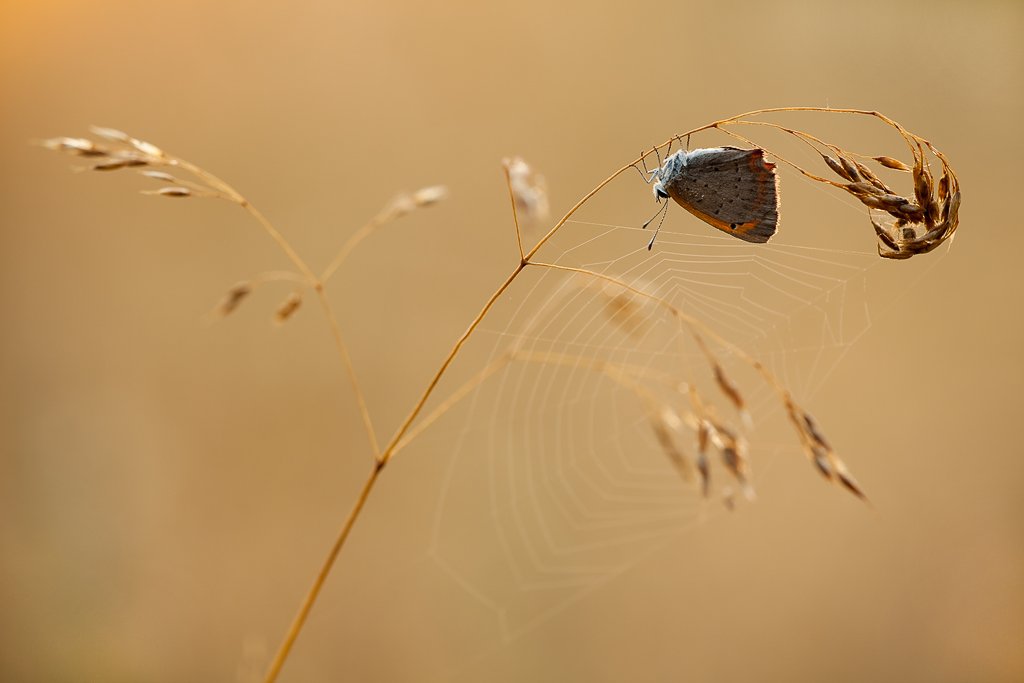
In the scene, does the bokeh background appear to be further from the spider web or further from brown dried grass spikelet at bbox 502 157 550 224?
brown dried grass spikelet at bbox 502 157 550 224

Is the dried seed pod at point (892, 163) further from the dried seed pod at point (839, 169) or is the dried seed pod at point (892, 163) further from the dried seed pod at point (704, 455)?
the dried seed pod at point (704, 455)

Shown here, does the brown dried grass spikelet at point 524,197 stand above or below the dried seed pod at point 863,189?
above

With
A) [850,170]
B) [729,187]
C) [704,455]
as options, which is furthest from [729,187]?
[704,455]

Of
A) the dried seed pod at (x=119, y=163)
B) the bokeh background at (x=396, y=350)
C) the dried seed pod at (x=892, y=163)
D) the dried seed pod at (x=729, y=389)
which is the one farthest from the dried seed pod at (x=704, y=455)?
the bokeh background at (x=396, y=350)

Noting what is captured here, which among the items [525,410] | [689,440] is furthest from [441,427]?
[689,440]

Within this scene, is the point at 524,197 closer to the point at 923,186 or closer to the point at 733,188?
the point at 733,188

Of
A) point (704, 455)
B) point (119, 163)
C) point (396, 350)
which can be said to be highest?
point (119, 163)
